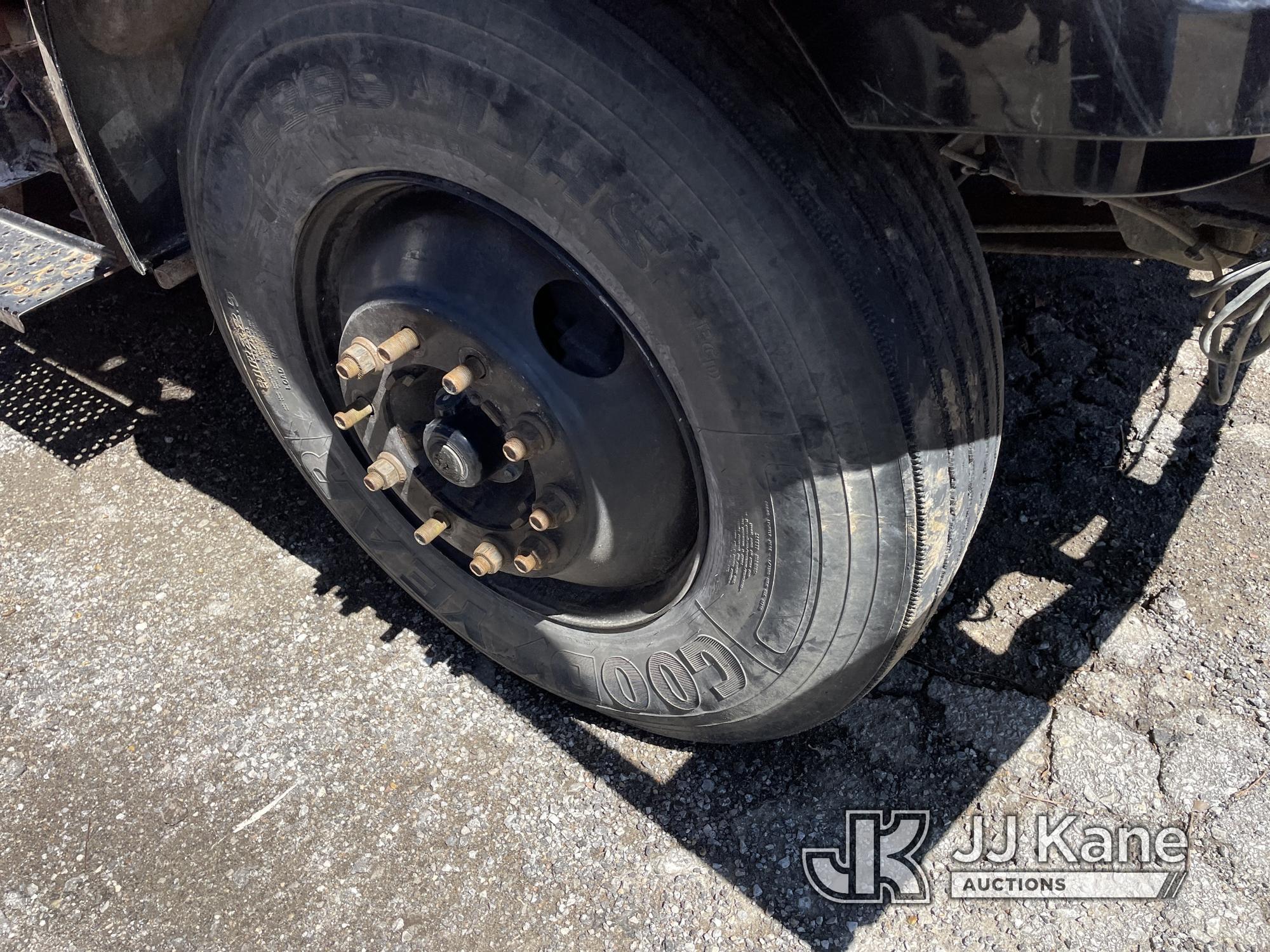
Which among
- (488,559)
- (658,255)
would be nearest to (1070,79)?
(658,255)

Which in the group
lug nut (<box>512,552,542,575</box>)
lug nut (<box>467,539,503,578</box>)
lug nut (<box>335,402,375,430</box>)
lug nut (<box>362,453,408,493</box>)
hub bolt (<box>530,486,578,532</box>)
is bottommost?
lug nut (<box>467,539,503,578</box>)

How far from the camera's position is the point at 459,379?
1.50 metres

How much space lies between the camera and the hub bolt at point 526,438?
4.88 feet

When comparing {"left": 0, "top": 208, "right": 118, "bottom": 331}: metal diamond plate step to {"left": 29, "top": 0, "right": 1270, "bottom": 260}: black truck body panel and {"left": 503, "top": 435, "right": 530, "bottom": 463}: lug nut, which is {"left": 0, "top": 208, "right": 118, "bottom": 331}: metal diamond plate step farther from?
{"left": 29, "top": 0, "right": 1270, "bottom": 260}: black truck body panel

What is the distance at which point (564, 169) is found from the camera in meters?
1.24

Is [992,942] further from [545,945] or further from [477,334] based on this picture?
[477,334]

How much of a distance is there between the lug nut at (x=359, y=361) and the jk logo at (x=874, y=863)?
1.17 m

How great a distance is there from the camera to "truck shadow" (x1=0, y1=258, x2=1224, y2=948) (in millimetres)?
1852

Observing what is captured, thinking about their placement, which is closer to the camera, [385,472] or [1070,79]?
[1070,79]

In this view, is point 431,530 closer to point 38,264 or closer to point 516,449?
point 516,449

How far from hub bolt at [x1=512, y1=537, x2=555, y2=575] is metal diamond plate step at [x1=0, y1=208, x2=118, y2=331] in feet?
3.55

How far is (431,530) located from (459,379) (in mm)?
346

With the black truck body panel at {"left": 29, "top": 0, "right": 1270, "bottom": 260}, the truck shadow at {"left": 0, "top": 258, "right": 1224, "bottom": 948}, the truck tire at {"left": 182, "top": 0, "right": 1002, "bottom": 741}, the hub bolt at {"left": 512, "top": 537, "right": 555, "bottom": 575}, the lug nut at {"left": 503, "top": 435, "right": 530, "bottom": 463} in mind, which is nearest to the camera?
the black truck body panel at {"left": 29, "top": 0, "right": 1270, "bottom": 260}

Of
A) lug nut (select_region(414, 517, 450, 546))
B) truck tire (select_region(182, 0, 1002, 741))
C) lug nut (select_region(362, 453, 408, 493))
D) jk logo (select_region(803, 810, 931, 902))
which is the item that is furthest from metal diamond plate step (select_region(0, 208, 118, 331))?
jk logo (select_region(803, 810, 931, 902))
